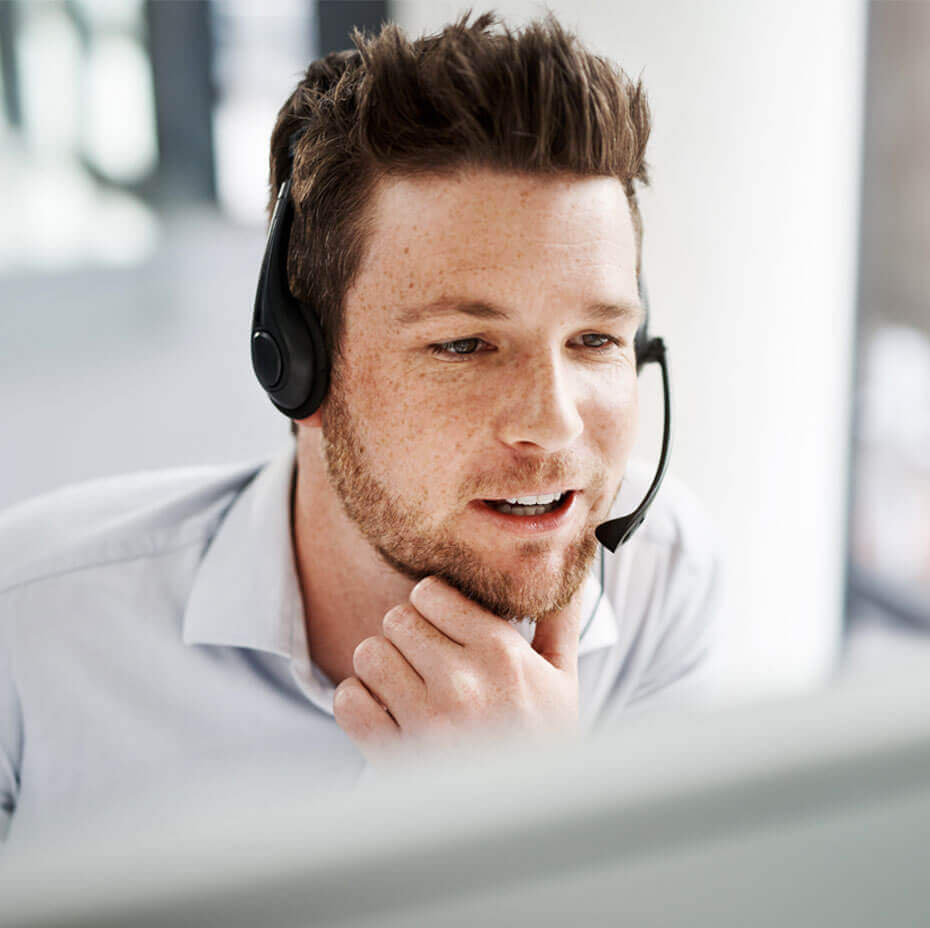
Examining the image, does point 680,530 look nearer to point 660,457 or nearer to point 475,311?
point 660,457

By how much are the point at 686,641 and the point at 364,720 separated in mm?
481

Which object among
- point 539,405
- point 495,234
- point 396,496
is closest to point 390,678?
point 396,496

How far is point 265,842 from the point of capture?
0.21 meters

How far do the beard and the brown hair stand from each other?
13 cm

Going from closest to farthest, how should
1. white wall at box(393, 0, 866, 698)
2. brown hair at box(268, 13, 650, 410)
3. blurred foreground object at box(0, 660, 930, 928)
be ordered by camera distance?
1. blurred foreground object at box(0, 660, 930, 928)
2. brown hair at box(268, 13, 650, 410)
3. white wall at box(393, 0, 866, 698)

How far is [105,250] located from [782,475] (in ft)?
3.01

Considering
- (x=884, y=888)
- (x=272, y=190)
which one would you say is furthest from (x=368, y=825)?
(x=272, y=190)

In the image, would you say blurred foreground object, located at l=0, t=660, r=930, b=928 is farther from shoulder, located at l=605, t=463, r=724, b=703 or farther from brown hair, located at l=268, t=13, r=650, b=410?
shoulder, located at l=605, t=463, r=724, b=703

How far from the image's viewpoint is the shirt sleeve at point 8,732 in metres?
0.77

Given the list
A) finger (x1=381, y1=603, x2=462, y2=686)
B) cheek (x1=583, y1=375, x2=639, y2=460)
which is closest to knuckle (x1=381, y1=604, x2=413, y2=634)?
finger (x1=381, y1=603, x2=462, y2=686)

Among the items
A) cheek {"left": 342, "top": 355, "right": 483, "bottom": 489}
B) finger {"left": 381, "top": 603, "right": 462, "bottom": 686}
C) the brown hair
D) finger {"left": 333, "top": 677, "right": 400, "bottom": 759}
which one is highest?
the brown hair

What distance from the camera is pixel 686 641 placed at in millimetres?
1056

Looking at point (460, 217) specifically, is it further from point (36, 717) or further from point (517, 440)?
point (36, 717)

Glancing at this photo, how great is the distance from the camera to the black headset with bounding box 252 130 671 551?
2.36 feet
